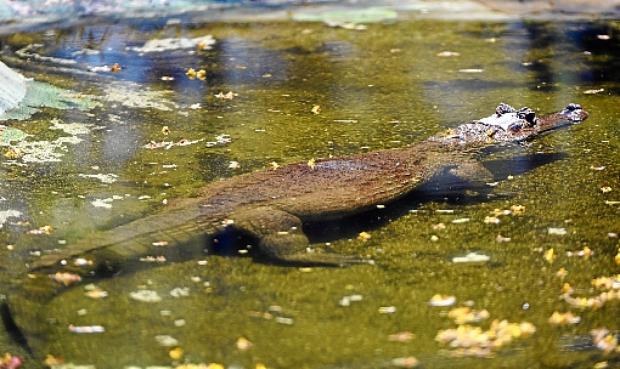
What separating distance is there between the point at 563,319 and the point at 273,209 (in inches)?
71.3

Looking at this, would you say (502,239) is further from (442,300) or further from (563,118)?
(563,118)

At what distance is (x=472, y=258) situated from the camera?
4.56 metres

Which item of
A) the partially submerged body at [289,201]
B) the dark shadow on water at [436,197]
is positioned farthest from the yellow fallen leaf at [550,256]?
the partially submerged body at [289,201]

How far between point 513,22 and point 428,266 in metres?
8.00

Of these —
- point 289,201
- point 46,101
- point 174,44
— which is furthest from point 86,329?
point 174,44

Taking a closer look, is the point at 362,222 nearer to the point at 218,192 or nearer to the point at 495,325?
the point at 218,192

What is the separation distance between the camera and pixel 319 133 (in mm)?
7012

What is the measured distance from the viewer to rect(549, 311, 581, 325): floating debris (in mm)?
3863

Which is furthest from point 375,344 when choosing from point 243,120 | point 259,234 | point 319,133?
point 243,120

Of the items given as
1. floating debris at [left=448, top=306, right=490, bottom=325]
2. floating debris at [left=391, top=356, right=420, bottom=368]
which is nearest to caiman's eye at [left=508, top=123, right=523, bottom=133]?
floating debris at [left=448, top=306, right=490, bottom=325]

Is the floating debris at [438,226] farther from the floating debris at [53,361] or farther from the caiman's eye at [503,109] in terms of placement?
the floating debris at [53,361]

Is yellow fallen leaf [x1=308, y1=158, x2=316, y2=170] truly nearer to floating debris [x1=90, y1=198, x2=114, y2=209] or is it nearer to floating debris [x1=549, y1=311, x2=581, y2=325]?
floating debris [x1=90, y1=198, x2=114, y2=209]

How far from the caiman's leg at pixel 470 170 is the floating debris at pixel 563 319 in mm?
2000

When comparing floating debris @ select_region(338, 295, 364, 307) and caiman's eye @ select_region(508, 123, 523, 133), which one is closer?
floating debris @ select_region(338, 295, 364, 307)
